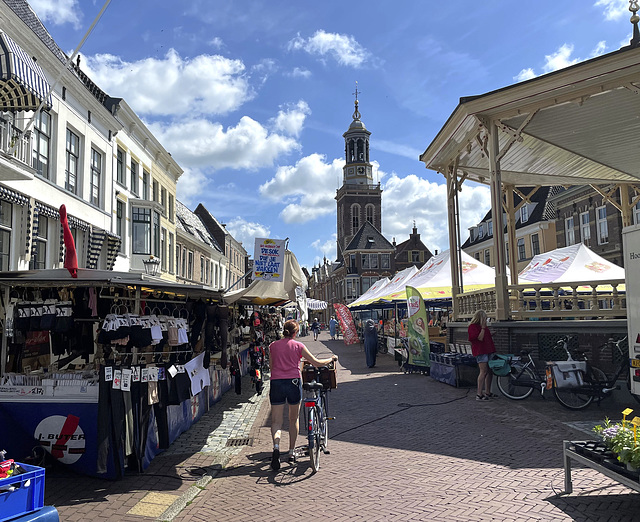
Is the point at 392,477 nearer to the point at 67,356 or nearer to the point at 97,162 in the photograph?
the point at 67,356

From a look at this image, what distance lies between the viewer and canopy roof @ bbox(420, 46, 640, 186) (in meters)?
10.3

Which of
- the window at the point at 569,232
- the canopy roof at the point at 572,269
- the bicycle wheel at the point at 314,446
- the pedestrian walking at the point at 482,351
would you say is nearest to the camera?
the bicycle wheel at the point at 314,446

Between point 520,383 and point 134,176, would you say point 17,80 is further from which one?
point 134,176

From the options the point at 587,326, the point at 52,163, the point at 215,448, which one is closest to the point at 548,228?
the point at 587,326

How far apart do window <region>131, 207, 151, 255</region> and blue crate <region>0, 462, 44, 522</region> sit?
2033cm

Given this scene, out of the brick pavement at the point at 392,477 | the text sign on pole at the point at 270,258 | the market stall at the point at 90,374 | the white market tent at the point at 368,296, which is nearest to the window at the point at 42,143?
the text sign on pole at the point at 270,258

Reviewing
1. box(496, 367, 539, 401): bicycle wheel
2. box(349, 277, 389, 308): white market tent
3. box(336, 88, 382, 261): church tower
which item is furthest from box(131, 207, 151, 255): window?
box(336, 88, 382, 261): church tower

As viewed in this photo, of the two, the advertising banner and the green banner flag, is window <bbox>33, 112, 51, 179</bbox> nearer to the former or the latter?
the green banner flag

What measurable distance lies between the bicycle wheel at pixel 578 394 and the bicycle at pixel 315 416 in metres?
4.50

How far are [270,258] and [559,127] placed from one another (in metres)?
7.82

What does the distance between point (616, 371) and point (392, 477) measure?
5624 millimetres

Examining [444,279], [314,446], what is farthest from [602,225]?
[314,446]

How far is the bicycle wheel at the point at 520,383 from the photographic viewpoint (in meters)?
9.80

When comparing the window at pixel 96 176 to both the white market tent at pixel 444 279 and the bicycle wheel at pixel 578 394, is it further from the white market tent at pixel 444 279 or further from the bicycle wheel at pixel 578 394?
the bicycle wheel at pixel 578 394
